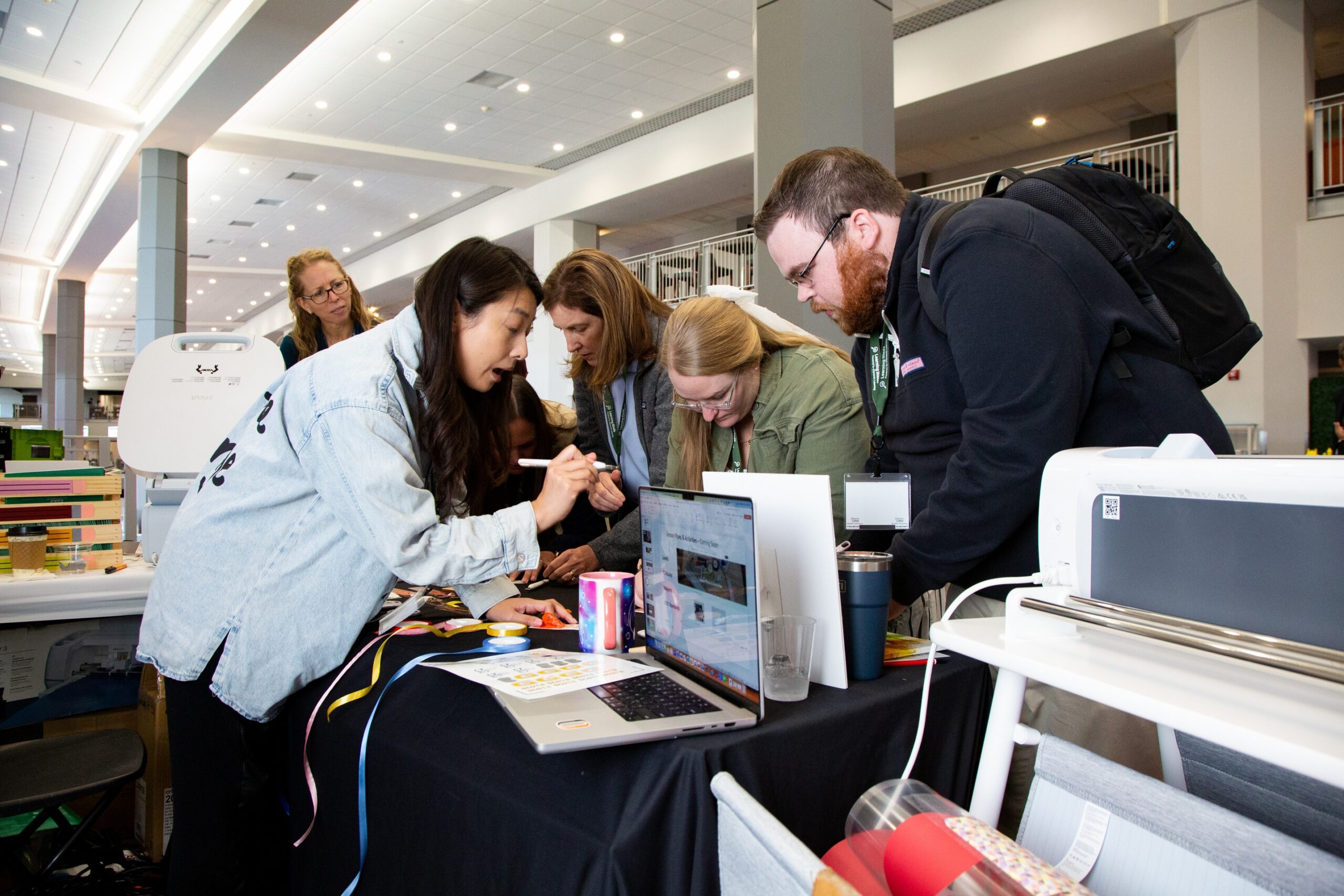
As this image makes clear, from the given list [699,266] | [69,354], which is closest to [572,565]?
[699,266]

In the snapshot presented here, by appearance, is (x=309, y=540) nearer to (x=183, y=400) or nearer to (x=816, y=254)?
(x=816, y=254)

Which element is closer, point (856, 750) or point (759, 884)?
point (759, 884)

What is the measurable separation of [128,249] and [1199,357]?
53.7 feet

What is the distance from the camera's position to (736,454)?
201 cm

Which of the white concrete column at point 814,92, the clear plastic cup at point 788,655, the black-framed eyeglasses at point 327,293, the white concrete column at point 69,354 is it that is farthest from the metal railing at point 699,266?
the white concrete column at point 69,354

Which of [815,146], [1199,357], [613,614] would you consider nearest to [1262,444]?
[815,146]

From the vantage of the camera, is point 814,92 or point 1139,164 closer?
point 814,92

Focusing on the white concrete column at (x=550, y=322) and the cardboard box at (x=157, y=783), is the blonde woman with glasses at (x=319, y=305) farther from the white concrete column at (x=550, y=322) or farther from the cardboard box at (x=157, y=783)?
the white concrete column at (x=550, y=322)

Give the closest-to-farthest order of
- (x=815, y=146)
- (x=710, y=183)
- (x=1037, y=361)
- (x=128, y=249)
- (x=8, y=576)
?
1. (x=1037, y=361)
2. (x=8, y=576)
3. (x=815, y=146)
4. (x=710, y=183)
5. (x=128, y=249)

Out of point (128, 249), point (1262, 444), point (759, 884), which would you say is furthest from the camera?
point (128, 249)

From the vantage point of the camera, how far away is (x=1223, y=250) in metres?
6.11

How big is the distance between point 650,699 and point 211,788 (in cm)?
87

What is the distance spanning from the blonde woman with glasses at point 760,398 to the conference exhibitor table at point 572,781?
2.19ft

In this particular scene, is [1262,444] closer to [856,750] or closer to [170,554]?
[856,750]
